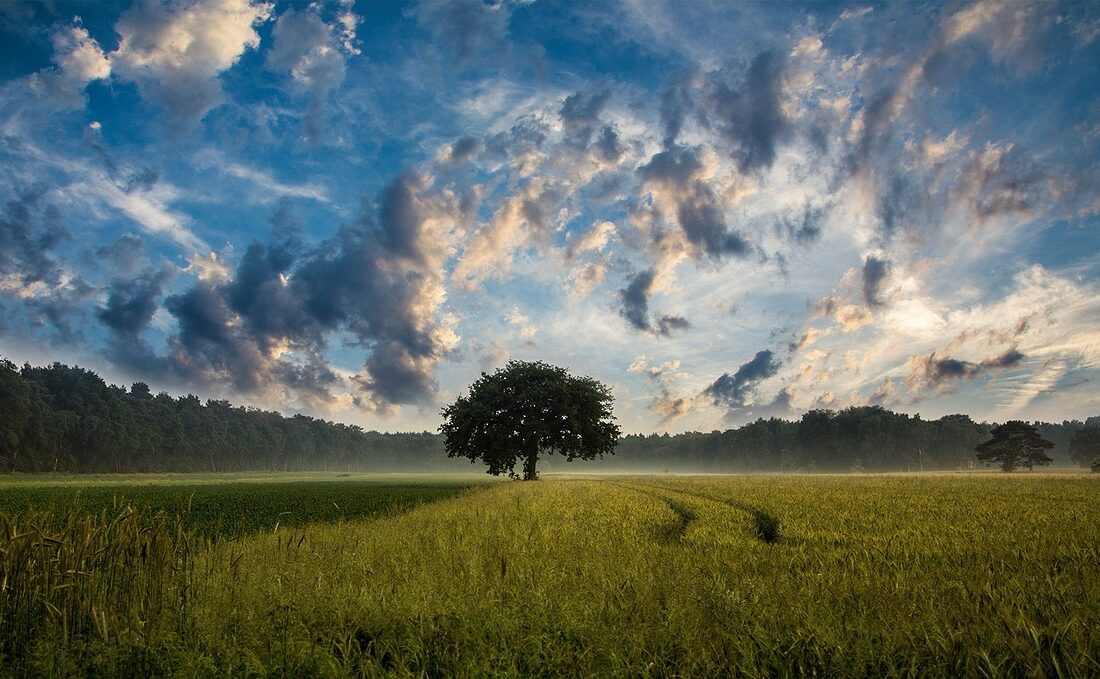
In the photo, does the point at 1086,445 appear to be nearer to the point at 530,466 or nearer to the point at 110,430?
the point at 530,466

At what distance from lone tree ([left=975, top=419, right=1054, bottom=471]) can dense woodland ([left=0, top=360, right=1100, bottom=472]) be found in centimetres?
5586

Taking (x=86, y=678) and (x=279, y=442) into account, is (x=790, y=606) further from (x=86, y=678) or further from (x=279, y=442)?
(x=279, y=442)

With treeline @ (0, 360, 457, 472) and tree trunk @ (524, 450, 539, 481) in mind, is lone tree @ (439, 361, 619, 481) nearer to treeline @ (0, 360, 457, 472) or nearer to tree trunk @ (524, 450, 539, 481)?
tree trunk @ (524, 450, 539, 481)

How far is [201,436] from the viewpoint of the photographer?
15338cm

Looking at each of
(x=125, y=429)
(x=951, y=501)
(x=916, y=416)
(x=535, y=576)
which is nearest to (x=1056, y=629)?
(x=535, y=576)

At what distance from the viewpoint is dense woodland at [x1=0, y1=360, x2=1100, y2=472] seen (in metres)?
104

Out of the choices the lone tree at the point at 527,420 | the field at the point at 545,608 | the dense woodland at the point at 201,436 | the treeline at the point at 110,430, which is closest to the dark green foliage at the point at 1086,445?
the dense woodland at the point at 201,436

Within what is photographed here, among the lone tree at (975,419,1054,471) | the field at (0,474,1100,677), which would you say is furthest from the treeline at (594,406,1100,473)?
the field at (0,474,1100,677)

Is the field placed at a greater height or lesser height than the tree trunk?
greater

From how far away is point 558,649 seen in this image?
4.98 metres

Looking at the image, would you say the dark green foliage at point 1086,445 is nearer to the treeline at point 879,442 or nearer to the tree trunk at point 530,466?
the treeline at point 879,442

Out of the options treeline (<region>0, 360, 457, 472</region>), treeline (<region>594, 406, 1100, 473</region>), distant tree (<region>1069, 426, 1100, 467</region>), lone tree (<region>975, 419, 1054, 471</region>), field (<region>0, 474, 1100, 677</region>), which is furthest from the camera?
treeline (<region>594, 406, 1100, 473</region>)

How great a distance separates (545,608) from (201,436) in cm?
17920

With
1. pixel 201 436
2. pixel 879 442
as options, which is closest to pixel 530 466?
pixel 879 442
